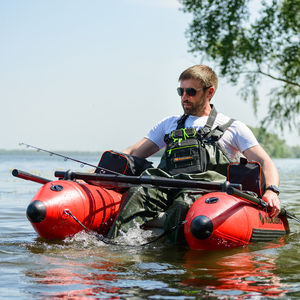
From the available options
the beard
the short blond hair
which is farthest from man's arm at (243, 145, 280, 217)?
the short blond hair

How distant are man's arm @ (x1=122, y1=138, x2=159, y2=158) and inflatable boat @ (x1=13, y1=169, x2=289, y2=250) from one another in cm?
62

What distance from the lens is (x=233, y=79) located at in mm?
21781

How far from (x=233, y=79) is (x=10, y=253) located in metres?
17.5

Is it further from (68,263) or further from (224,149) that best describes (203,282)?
(224,149)

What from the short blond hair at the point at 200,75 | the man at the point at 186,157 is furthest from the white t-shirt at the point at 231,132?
the short blond hair at the point at 200,75

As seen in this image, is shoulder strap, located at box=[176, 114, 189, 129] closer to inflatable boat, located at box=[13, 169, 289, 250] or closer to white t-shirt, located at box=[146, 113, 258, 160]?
white t-shirt, located at box=[146, 113, 258, 160]

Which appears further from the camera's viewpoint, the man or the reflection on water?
the man

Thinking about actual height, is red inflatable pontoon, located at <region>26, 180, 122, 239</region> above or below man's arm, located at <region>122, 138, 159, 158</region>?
below

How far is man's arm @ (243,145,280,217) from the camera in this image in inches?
216

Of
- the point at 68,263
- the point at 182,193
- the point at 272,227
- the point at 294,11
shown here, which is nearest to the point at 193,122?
the point at 182,193

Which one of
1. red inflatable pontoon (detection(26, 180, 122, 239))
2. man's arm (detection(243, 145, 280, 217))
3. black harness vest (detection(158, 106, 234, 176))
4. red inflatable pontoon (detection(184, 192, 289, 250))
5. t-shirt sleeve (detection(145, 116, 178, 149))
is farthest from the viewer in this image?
t-shirt sleeve (detection(145, 116, 178, 149))

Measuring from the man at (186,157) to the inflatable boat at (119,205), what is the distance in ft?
0.70

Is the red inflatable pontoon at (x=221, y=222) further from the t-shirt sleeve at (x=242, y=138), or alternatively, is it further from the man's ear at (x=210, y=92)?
the man's ear at (x=210, y=92)

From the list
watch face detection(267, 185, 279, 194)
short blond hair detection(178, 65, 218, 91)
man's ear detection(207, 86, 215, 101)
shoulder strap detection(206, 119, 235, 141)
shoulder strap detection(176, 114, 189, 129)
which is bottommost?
watch face detection(267, 185, 279, 194)
